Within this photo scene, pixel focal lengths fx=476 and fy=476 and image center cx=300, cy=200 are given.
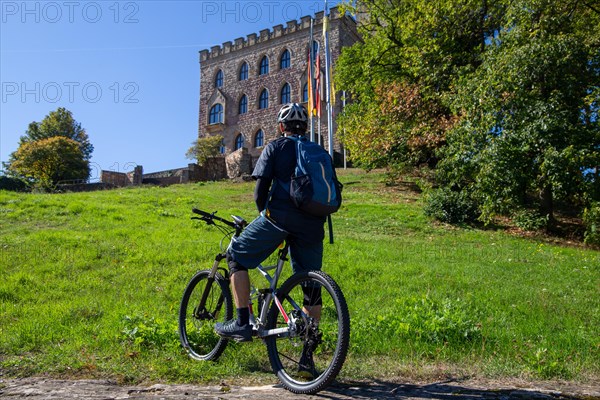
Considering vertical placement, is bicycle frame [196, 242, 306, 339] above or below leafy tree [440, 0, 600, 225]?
below

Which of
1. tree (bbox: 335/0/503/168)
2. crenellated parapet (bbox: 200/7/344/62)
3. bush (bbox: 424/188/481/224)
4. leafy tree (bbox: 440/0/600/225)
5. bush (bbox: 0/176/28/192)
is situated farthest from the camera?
crenellated parapet (bbox: 200/7/344/62)

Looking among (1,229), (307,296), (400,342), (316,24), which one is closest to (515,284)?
(400,342)

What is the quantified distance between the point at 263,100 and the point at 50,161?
20.7m

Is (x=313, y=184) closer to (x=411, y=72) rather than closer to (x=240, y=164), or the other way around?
(x=411, y=72)

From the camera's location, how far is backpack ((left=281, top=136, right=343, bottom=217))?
3625 millimetres

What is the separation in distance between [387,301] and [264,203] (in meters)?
3.33

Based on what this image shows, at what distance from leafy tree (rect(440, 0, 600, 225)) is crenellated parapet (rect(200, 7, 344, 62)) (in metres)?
25.4

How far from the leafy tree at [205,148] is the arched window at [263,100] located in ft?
15.8

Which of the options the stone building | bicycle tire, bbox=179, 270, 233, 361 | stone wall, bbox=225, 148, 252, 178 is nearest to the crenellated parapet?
the stone building

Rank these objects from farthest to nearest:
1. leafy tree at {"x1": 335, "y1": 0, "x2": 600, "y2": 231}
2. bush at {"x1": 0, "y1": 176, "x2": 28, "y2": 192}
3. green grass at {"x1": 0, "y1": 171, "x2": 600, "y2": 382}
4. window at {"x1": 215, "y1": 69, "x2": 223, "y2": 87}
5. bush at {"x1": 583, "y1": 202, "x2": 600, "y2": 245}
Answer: window at {"x1": 215, "y1": 69, "x2": 223, "y2": 87} < bush at {"x1": 0, "y1": 176, "x2": 28, "y2": 192} < leafy tree at {"x1": 335, "y1": 0, "x2": 600, "y2": 231} < bush at {"x1": 583, "y1": 202, "x2": 600, "y2": 245} < green grass at {"x1": 0, "y1": 171, "x2": 600, "y2": 382}

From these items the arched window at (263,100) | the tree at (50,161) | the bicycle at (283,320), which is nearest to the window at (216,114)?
the arched window at (263,100)

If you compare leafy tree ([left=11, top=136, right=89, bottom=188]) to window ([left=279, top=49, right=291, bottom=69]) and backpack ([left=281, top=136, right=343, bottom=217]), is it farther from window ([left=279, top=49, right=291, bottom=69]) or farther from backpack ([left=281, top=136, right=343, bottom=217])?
backpack ([left=281, top=136, right=343, bottom=217])

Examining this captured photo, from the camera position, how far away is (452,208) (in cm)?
1619

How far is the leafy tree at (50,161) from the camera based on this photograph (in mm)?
43812
